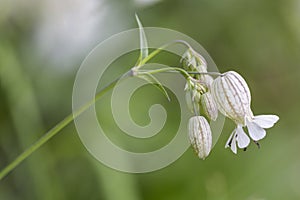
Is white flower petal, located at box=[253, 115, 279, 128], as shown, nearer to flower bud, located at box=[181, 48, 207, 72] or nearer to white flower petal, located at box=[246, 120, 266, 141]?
white flower petal, located at box=[246, 120, 266, 141]

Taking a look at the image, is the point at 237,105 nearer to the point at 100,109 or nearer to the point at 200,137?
the point at 200,137

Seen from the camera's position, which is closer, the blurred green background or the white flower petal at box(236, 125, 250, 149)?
the white flower petal at box(236, 125, 250, 149)

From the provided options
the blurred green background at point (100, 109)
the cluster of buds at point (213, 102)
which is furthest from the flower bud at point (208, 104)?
the blurred green background at point (100, 109)

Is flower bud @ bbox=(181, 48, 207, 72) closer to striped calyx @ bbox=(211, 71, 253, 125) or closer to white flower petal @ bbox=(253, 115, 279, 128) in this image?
striped calyx @ bbox=(211, 71, 253, 125)

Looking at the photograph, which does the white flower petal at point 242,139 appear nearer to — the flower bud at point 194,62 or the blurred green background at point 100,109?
the flower bud at point 194,62

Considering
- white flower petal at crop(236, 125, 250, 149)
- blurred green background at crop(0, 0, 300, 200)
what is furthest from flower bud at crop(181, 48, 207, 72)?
blurred green background at crop(0, 0, 300, 200)

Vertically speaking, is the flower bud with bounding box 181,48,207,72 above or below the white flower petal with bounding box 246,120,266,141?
above

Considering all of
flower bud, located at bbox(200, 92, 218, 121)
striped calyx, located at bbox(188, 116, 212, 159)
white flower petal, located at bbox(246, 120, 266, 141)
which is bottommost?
white flower petal, located at bbox(246, 120, 266, 141)
